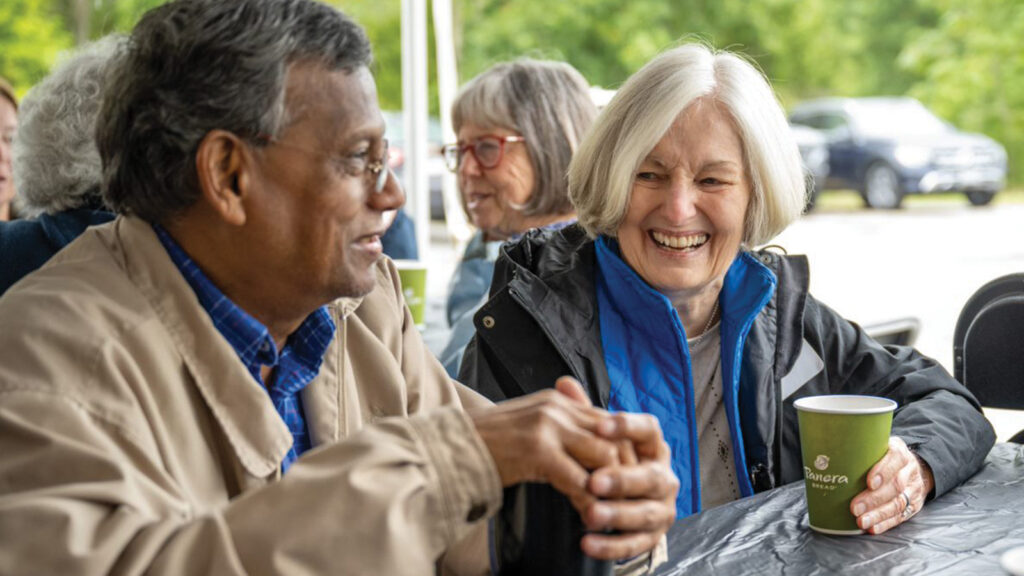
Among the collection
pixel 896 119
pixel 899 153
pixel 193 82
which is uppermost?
pixel 193 82

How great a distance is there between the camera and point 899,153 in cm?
1447

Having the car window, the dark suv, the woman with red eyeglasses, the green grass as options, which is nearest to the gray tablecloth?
the woman with red eyeglasses

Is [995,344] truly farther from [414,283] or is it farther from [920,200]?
[920,200]

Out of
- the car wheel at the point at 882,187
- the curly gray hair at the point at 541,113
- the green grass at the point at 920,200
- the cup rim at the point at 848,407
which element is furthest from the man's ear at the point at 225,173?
the green grass at the point at 920,200

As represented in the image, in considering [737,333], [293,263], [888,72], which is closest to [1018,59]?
[888,72]

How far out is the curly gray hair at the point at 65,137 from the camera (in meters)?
2.43

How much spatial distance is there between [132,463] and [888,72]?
20320 mm

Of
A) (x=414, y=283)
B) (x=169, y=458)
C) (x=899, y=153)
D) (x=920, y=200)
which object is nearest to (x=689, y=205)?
(x=414, y=283)

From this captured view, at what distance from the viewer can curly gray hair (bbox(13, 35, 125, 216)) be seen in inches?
95.5

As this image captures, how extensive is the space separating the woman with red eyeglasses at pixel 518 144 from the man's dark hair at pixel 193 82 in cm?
209

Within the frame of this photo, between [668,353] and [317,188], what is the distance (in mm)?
1011

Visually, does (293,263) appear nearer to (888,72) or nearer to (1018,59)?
(1018,59)

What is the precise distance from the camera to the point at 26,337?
4.06 ft

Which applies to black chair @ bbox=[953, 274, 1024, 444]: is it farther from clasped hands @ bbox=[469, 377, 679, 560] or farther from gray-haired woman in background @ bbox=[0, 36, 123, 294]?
gray-haired woman in background @ bbox=[0, 36, 123, 294]
